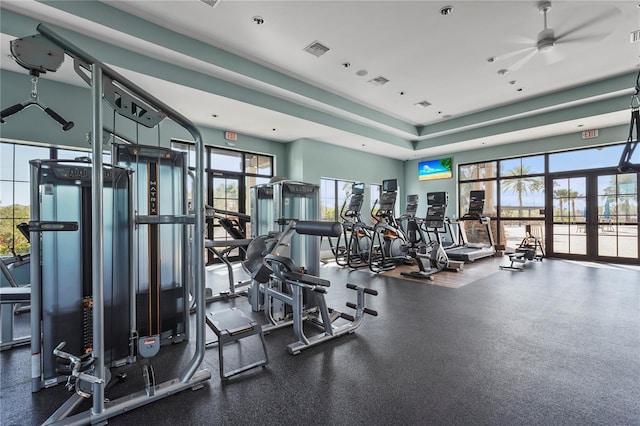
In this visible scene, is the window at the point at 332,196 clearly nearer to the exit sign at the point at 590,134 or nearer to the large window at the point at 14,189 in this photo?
the large window at the point at 14,189

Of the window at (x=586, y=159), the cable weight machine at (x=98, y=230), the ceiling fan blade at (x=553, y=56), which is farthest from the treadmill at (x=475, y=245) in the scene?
the cable weight machine at (x=98, y=230)

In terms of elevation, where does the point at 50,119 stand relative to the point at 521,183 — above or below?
above

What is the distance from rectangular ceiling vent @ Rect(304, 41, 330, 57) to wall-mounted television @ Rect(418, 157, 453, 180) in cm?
664

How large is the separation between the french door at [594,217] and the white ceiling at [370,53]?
53.5 inches

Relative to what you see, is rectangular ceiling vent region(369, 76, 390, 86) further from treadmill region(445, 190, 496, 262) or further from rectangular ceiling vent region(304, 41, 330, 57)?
treadmill region(445, 190, 496, 262)

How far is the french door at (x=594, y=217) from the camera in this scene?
6849 millimetres

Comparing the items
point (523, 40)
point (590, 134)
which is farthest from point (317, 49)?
point (590, 134)

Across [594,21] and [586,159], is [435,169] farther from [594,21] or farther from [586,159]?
[594,21]

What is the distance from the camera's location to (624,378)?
217 centimetres

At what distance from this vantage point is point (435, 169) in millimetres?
9984

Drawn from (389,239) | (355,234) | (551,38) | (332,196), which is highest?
(551,38)

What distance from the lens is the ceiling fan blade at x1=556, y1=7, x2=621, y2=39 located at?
12.3ft

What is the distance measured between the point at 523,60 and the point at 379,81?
2414mm

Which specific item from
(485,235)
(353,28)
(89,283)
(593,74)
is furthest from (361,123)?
(89,283)
